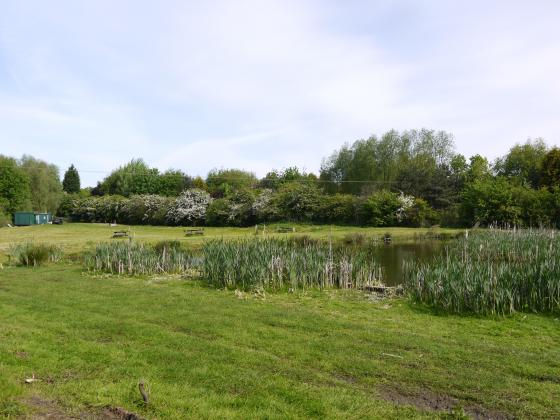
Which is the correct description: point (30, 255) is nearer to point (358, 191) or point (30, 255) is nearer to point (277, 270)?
point (277, 270)

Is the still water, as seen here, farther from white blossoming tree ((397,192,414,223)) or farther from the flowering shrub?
the flowering shrub

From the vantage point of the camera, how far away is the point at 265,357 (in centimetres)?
539

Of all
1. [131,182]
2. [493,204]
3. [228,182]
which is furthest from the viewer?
[131,182]

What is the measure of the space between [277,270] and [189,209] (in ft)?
107

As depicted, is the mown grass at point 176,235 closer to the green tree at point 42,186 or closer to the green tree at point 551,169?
the green tree at point 551,169

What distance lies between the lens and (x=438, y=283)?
895cm

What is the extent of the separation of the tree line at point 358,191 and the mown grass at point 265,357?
2349 centimetres

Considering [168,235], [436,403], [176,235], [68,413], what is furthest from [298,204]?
[68,413]

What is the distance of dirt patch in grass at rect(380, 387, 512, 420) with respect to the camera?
3998 mm

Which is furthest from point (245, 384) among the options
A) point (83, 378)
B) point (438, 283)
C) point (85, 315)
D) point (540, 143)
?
point (540, 143)

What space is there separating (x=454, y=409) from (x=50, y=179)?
195 feet

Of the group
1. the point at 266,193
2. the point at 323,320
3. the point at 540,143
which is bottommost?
the point at 323,320

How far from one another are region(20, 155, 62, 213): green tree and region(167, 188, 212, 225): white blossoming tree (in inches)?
806

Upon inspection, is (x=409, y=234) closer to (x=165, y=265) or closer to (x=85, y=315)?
(x=165, y=265)
